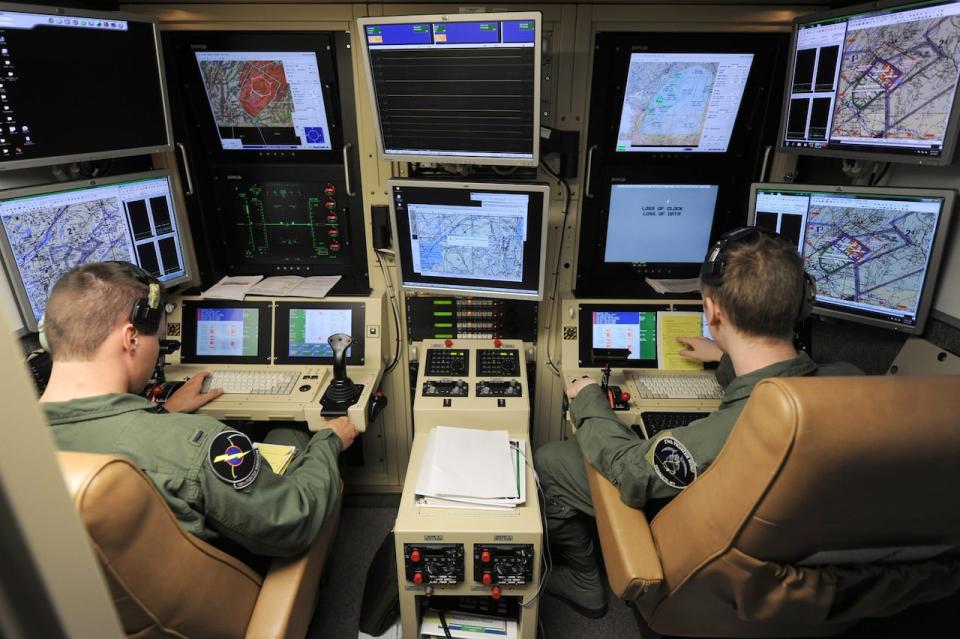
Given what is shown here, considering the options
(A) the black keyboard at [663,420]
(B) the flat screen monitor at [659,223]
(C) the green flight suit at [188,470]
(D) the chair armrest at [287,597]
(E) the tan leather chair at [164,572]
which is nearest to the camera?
(E) the tan leather chair at [164,572]

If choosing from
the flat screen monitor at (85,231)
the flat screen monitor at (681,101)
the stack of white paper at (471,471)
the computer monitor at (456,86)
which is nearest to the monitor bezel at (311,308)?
the flat screen monitor at (85,231)

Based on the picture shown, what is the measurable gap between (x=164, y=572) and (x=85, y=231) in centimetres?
134

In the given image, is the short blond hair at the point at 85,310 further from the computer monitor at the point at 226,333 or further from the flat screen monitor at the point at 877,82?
the flat screen monitor at the point at 877,82

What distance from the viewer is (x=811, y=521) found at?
34.9 inches

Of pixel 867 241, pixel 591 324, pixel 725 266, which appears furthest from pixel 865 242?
pixel 591 324

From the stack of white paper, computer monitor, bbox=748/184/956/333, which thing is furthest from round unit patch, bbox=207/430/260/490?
computer monitor, bbox=748/184/956/333

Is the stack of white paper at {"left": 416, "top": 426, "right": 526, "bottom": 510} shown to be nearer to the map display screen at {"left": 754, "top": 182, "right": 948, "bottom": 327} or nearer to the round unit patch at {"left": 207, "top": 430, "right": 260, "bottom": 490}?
the round unit patch at {"left": 207, "top": 430, "right": 260, "bottom": 490}

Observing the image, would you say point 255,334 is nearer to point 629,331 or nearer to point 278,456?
point 278,456

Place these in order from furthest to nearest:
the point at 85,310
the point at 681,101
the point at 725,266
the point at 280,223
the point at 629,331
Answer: the point at 280,223, the point at 629,331, the point at 681,101, the point at 725,266, the point at 85,310

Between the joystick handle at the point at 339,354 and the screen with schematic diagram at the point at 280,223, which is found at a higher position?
the screen with schematic diagram at the point at 280,223

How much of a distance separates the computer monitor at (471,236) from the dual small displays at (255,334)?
43 cm

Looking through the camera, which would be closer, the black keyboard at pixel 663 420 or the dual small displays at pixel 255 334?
the black keyboard at pixel 663 420

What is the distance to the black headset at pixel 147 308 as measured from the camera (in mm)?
1279

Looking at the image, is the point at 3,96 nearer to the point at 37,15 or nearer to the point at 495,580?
the point at 37,15
